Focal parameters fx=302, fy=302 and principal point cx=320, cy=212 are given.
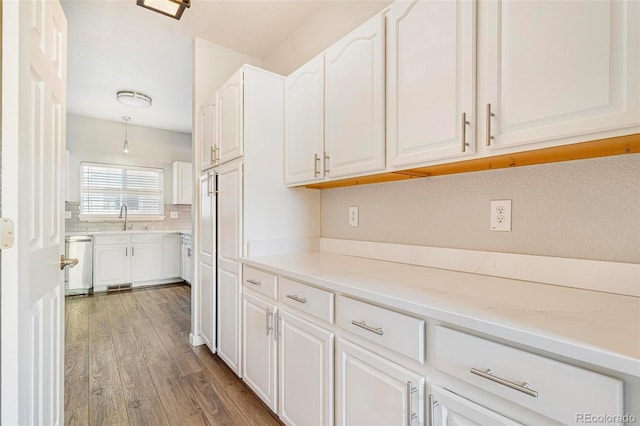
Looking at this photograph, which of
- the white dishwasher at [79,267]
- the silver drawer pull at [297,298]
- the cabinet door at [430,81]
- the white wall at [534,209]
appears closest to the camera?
the white wall at [534,209]

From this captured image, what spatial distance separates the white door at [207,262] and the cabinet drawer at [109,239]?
2717 mm

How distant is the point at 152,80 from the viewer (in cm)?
355

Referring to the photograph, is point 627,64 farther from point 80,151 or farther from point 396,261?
point 80,151

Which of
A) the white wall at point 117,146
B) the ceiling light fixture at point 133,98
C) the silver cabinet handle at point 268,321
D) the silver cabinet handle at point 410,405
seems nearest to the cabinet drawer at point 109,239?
the white wall at point 117,146

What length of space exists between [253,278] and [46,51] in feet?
4.58

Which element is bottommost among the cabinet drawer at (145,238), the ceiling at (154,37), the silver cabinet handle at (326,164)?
the cabinet drawer at (145,238)

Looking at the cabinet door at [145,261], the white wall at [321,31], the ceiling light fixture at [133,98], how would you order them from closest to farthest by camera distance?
the white wall at [321,31] < the ceiling light fixture at [133,98] < the cabinet door at [145,261]

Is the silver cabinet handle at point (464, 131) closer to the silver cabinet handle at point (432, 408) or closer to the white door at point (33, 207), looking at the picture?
the silver cabinet handle at point (432, 408)

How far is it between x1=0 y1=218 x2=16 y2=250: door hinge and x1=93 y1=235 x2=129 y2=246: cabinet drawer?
4311mm

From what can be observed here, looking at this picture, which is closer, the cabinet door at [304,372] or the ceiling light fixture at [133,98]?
the cabinet door at [304,372]

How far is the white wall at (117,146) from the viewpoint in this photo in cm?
473

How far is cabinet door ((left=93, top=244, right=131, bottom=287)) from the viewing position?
4.43 metres

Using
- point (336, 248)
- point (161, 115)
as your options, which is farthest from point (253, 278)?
point (161, 115)

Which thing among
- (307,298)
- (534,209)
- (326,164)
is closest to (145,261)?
(326,164)
